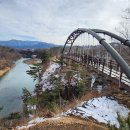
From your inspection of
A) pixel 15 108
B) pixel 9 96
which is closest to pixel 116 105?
pixel 15 108

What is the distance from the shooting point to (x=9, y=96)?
1898 inches

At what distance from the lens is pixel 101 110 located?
16312 millimetres

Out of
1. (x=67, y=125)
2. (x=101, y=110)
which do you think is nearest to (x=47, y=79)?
(x=101, y=110)

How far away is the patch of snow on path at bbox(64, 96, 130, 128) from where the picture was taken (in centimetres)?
1509

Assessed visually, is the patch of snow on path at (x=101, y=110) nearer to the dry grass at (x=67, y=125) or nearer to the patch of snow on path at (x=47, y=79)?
the dry grass at (x=67, y=125)

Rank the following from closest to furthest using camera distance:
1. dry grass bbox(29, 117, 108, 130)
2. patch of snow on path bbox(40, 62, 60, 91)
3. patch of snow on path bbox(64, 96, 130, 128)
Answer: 1. dry grass bbox(29, 117, 108, 130)
2. patch of snow on path bbox(64, 96, 130, 128)
3. patch of snow on path bbox(40, 62, 60, 91)

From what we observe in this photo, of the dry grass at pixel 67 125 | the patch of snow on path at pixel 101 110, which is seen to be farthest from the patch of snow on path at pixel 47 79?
the dry grass at pixel 67 125

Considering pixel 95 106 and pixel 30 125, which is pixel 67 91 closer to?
pixel 95 106

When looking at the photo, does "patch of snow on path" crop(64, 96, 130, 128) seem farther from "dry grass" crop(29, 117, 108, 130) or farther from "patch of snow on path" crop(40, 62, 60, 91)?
"patch of snow on path" crop(40, 62, 60, 91)

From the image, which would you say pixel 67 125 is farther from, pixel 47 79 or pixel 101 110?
pixel 47 79

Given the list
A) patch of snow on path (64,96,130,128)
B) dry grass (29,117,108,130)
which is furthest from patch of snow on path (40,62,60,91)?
dry grass (29,117,108,130)

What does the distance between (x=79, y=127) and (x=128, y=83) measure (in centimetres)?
783

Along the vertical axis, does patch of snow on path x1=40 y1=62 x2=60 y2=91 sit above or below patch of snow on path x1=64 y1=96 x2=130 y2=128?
below

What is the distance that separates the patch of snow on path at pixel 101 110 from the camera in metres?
15.1
